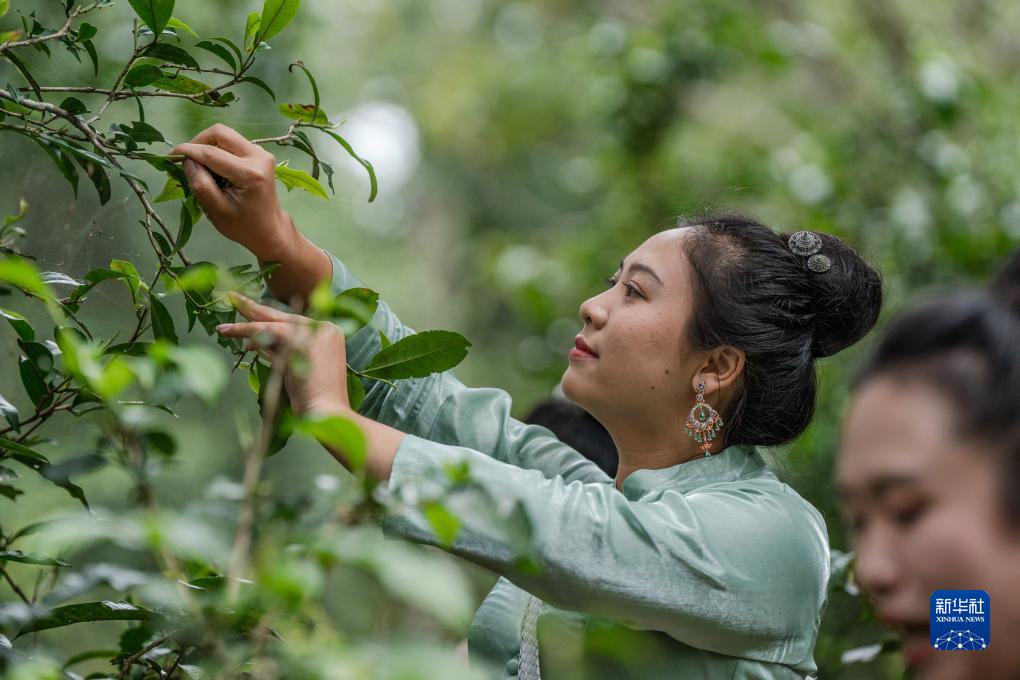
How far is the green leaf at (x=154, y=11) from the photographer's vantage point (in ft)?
3.12

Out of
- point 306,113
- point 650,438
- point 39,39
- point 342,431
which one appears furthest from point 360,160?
point 342,431

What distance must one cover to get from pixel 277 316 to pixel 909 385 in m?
0.53

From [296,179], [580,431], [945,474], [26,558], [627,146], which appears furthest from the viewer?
[627,146]

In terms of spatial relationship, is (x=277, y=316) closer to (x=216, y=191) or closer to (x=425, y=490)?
(x=216, y=191)

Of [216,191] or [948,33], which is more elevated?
[948,33]

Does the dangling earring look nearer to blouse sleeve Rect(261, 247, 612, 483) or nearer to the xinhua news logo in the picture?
blouse sleeve Rect(261, 247, 612, 483)

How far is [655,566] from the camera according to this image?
961 millimetres

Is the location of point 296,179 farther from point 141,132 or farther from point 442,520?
point 442,520

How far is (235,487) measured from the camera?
0.63 metres

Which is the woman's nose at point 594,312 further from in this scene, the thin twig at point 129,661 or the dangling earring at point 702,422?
the thin twig at point 129,661

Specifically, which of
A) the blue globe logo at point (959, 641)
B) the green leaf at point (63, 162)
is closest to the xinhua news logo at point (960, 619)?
the blue globe logo at point (959, 641)

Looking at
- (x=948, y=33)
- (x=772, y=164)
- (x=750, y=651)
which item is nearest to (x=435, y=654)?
(x=750, y=651)

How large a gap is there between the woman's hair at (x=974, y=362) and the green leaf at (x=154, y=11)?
2.18 feet

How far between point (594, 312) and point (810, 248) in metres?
0.26
